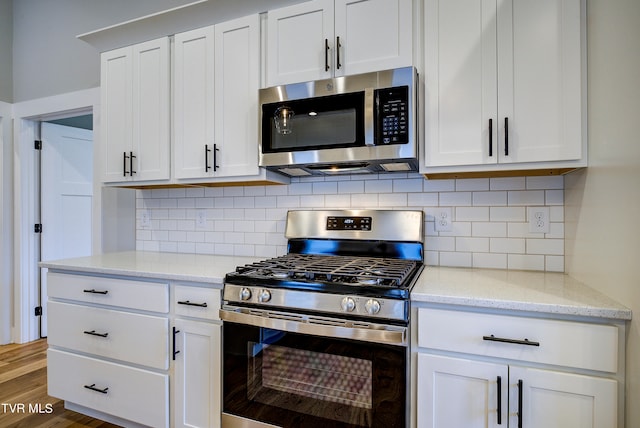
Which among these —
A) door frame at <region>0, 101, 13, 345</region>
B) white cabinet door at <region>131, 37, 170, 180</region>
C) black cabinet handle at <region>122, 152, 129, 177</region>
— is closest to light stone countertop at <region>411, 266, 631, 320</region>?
white cabinet door at <region>131, 37, 170, 180</region>

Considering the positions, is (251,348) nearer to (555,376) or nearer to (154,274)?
(154,274)

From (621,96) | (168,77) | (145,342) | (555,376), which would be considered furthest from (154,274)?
(621,96)

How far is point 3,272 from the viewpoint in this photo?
122 inches

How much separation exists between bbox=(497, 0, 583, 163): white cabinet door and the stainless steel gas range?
732mm

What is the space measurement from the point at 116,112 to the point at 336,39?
1520 millimetres

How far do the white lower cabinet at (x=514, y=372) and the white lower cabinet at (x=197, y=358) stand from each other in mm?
895

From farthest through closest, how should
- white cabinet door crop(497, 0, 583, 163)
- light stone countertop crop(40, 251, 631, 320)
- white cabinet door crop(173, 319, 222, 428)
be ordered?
white cabinet door crop(173, 319, 222, 428)
white cabinet door crop(497, 0, 583, 163)
light stone countertop crop(40, 251, 631, 320)

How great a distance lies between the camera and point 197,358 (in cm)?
168

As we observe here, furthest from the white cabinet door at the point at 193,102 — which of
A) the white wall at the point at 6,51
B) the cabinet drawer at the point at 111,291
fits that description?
the white wall at the point at 6,51

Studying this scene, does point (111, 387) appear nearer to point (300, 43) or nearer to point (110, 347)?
point (110, 347)

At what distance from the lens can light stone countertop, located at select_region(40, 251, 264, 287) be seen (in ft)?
5.61

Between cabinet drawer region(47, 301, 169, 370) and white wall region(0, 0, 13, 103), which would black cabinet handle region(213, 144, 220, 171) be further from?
white wall region(0, 0, 13, 103)

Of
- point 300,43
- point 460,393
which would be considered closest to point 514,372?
point 460,393

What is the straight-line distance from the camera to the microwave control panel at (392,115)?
1.59m
